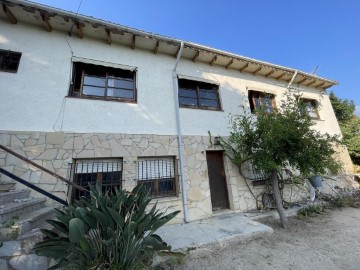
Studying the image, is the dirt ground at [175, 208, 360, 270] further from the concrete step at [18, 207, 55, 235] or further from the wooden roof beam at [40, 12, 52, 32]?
the wooden roof beam at [40, 12, 52, 32]

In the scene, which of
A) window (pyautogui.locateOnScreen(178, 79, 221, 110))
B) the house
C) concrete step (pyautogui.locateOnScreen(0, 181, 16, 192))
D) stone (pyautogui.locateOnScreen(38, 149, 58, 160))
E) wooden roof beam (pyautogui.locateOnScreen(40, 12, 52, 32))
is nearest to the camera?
concrete step (pyautogui.locateOnScreen(0, 181, 16, 192))

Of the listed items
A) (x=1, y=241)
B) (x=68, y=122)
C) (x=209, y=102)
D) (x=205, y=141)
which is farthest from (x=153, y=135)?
(x=1, y=241)

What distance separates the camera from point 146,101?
233 inches

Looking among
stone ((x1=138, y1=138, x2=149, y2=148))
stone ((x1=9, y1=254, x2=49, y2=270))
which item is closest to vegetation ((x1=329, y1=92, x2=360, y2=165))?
stone ((x1=138, y1=138, x2=149, y2=148))

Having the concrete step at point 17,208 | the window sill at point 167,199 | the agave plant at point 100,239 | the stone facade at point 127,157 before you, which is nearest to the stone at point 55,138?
the stone facade at point 127,157

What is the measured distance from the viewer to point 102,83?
576 cm

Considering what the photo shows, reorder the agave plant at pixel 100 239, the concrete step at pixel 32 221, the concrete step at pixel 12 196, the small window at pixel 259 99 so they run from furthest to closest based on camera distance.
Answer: the small window at pixel 259 99 → the concrete step at pixel 12 196 → the concrete step at pixel 32 221 → the agave plant at pixel 100 239

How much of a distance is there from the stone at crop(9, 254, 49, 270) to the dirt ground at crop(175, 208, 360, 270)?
6.94 ft

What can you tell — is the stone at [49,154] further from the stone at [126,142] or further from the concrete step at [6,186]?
the stone at [126,142]

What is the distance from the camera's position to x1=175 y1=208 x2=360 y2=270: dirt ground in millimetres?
3230

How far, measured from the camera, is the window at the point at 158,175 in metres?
5.38

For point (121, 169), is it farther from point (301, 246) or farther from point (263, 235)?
point (301, 246)

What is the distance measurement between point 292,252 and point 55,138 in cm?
606

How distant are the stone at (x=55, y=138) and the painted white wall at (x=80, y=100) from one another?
0.15 m
